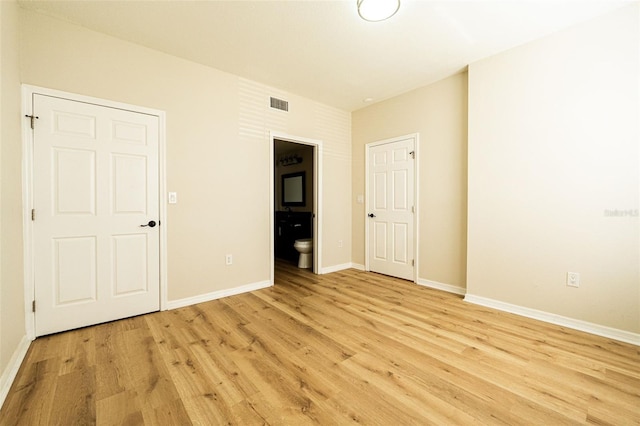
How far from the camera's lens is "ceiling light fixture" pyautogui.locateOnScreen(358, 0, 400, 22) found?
6.46 feet

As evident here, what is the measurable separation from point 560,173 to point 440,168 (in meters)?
1.22

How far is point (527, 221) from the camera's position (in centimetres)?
261

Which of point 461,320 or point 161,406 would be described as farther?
point 461,320

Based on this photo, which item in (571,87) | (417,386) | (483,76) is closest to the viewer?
(417,386)

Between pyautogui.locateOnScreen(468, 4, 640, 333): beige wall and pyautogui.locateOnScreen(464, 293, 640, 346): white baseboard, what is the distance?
0.15ft

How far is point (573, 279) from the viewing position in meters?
2.37

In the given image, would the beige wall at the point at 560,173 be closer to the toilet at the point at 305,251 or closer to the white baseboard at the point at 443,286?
the white baseboard at the point at 443,286

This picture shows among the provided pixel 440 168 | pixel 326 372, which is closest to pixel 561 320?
pixel 440 168

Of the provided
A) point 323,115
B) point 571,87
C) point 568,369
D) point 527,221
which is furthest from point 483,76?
point 568,369

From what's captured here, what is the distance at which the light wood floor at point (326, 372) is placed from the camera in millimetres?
1371

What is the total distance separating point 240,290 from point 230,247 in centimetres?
57

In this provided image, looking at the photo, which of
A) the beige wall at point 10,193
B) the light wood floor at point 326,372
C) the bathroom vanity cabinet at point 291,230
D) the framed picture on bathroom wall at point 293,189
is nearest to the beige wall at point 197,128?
the beige wall at point 10,193

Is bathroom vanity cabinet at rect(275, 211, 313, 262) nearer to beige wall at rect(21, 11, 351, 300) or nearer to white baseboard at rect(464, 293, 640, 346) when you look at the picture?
beige wall at rect(21, 11, 351, 300)

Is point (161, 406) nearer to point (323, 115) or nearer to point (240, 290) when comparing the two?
point (240, 290)
